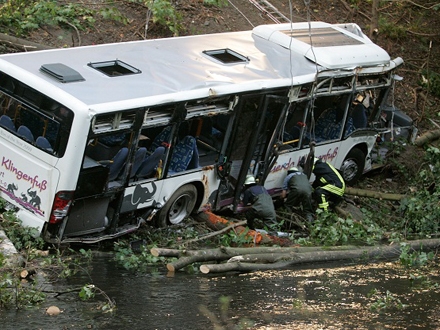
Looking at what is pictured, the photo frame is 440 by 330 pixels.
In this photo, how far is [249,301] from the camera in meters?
8.28

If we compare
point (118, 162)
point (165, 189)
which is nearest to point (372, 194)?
point (165, 189)

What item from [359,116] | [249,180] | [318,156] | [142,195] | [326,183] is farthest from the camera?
[359,116]

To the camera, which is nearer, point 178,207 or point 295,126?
point 178,207

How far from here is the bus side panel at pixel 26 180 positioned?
991 centimetres

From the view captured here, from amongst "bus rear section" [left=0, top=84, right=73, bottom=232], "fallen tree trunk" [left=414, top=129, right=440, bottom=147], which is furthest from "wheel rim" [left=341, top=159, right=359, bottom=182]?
"bus rear section" [left=0, top=84, right=73, bottom=232]

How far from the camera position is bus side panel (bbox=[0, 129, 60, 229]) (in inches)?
390

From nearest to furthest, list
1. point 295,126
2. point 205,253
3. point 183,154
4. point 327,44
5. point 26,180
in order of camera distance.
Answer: point 205,253 < point 26,180 < point 183,154 < point 295,126 < point 327,44

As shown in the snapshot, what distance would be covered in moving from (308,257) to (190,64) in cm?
343

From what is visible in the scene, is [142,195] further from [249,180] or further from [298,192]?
[298,192]

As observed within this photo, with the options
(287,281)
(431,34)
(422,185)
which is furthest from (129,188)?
(431,34)

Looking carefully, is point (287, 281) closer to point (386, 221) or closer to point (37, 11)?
point (386, 221)

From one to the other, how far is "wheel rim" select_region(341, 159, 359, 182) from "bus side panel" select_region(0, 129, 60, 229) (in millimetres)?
6143

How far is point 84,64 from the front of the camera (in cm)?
1087

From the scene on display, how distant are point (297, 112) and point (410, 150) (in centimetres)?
366
